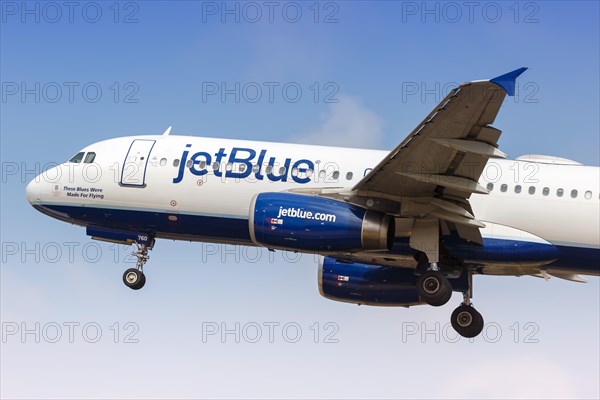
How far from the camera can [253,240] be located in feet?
102

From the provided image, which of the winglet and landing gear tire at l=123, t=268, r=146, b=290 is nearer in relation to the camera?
the winglet

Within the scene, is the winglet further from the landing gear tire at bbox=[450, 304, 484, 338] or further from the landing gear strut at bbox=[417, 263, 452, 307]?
the landing gear tire at bbox=[450, 304, 484, 338]

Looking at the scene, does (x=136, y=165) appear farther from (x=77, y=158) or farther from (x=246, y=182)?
(x=246, y=182)

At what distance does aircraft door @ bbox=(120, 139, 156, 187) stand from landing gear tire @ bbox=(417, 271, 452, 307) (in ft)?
27.4

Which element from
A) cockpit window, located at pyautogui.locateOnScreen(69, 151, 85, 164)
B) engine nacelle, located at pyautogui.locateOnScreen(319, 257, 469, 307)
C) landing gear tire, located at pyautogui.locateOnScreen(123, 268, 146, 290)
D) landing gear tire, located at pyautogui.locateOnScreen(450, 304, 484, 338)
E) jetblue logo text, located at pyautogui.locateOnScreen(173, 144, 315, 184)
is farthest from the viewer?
cockpit window, located at pyautogui.locateOnScreen(69, 151, 85, 164)

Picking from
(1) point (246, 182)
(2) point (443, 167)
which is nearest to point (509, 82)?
(2) point (443, 167)

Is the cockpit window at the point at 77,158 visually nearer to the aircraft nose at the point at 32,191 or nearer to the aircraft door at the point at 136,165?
the aircraft nose at the point at 32,191

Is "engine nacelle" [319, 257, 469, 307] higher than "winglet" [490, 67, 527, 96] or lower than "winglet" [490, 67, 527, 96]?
lower

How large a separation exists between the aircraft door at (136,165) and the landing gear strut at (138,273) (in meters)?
1.91

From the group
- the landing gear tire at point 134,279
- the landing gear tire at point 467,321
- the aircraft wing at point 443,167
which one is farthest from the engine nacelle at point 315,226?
the landing gear tire at point 467,321

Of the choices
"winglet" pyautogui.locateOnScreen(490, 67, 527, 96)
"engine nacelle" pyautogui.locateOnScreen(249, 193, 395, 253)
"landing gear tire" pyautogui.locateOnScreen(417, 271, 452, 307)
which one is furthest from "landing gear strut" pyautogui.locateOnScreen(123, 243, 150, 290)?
"winglet" pyautogui.locateOnScreen(490, 67, 527, 96)

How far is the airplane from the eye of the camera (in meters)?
30.3

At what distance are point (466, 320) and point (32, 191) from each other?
13.2 meters

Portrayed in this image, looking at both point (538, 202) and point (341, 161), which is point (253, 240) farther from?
point (538, 202)
